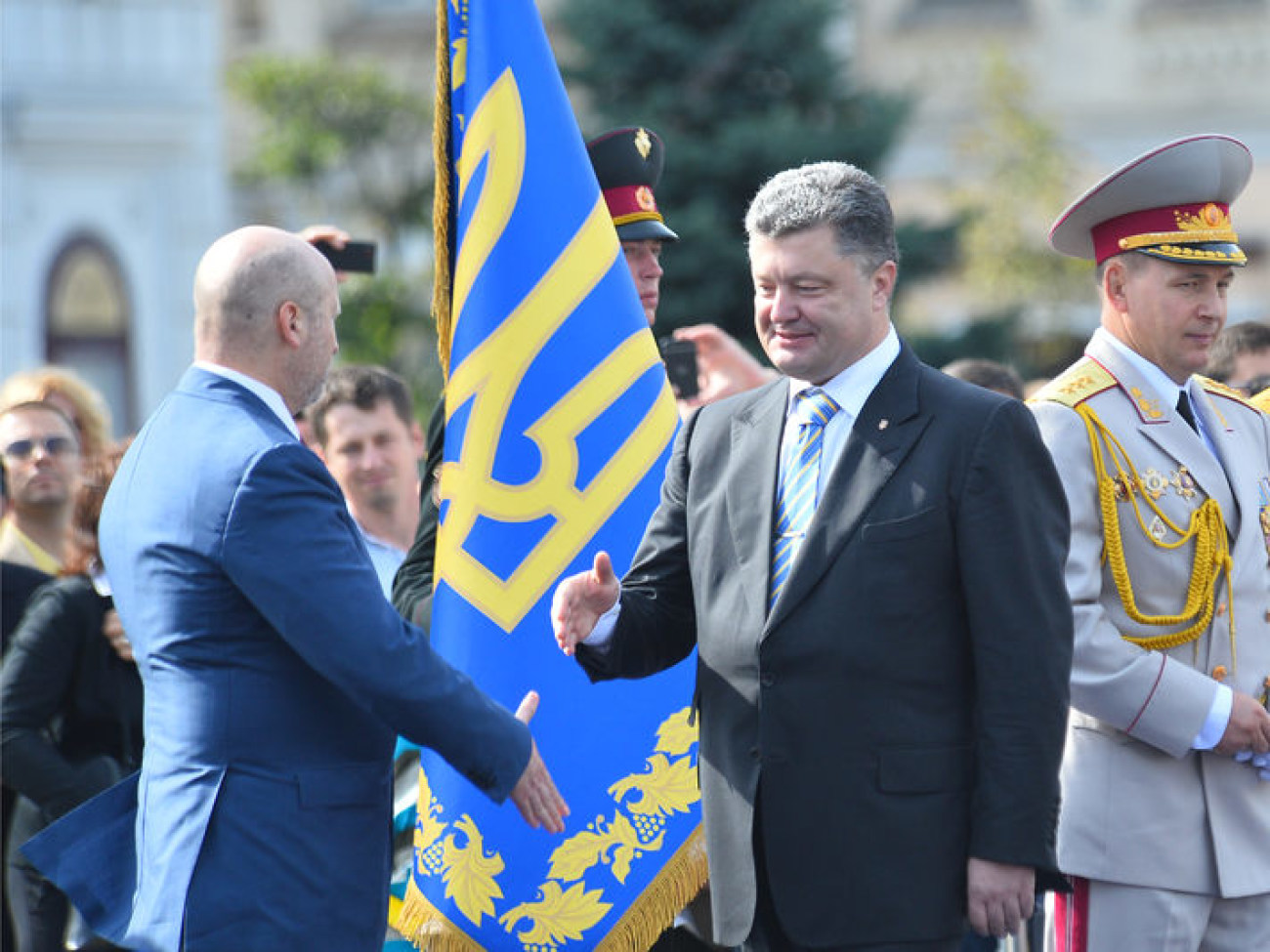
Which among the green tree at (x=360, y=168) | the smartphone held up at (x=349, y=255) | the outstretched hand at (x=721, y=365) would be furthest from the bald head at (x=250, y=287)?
the green tree at (x=360, y=168)

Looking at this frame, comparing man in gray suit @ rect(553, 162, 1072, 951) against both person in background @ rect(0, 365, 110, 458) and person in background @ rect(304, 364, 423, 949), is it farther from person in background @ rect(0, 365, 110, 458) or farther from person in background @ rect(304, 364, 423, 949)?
person in background @ rect(0, 365, 110, 458)

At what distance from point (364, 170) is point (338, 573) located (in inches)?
779

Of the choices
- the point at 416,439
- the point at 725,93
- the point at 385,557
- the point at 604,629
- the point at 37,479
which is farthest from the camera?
the point at 725,93

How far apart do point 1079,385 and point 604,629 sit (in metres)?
1.14

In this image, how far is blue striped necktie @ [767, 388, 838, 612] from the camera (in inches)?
141

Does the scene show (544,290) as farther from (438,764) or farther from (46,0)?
(46,0)

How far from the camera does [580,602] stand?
3664 mm

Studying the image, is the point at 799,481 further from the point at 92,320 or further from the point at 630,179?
the point at 92,320

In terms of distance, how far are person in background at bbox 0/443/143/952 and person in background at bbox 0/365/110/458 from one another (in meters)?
1.19

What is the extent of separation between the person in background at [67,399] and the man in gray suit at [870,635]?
10.9 ft

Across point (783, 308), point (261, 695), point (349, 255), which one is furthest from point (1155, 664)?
point (349, 255)

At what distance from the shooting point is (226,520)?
344 cm

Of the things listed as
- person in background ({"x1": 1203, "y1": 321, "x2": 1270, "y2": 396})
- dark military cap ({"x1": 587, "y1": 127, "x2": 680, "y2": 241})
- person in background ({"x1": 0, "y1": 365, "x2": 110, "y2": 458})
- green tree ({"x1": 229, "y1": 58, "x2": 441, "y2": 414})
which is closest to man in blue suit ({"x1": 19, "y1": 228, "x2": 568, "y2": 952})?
dark military cap ({"x1": 587, "y1": 127, "x2": 680, "y2": 241})

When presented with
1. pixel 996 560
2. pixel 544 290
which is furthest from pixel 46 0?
pixel 996 560
